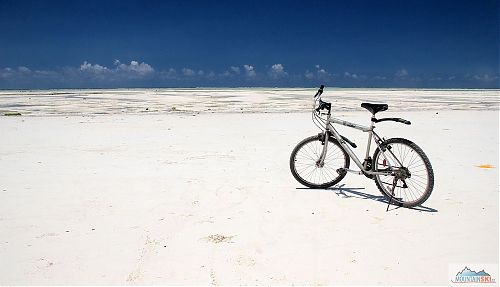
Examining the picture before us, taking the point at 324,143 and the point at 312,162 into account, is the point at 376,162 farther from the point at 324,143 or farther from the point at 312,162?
the point at 312,162

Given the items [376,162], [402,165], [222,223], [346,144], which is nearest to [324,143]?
[346,144]

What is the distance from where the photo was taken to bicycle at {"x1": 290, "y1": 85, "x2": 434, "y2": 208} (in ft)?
16.5

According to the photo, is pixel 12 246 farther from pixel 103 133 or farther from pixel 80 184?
pixel 103 133

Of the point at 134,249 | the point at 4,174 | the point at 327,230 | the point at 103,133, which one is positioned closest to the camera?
the point at 134,249

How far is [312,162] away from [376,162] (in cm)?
139

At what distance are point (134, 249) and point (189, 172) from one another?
3.10 meters

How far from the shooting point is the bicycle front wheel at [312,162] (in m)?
5.97

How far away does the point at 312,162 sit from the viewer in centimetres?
655

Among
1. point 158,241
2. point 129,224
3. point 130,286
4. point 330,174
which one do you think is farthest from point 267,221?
point 330,174

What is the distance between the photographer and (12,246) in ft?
12.6

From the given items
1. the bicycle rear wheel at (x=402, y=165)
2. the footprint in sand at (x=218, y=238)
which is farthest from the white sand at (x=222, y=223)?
the bicycle rear wheel at (x=402, y=165)

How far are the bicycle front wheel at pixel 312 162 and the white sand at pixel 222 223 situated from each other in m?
0.24

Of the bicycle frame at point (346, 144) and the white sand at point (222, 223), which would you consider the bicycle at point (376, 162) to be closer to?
the bicycle frame at point (346, 144)

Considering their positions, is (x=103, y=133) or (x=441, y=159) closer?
(x=441, y=159)
